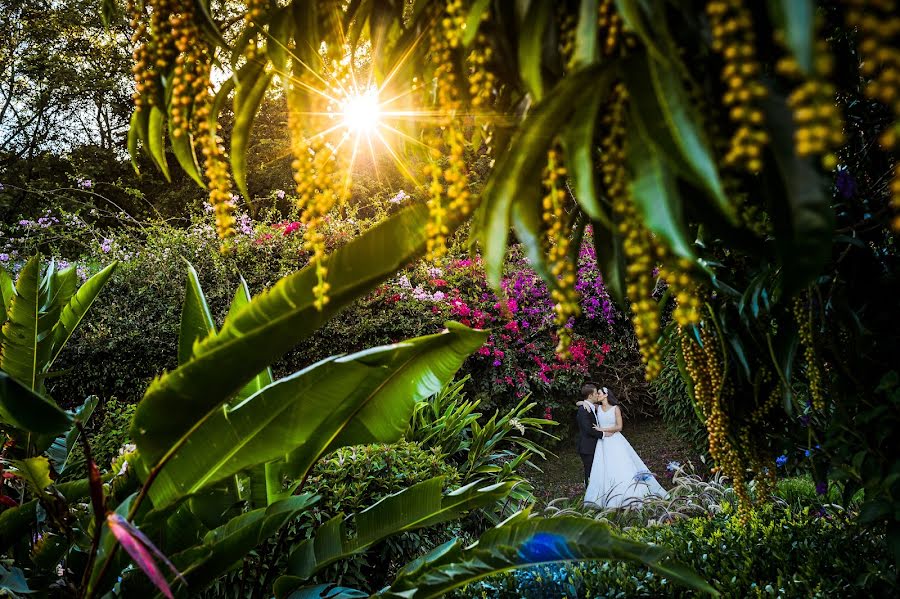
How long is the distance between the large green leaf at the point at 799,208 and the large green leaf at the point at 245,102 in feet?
2.49

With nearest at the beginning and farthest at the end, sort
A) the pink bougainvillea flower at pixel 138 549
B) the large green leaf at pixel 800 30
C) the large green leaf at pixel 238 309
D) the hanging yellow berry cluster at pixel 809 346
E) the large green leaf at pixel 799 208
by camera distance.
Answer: the large green leaf at pixel 800 30 < the large green leaf at pixel 799 208 < the pink bougainvillea flower at pixel 138 549 < the hanging yellow berry cluster at pixel 809 346 < the large green leaf at pixel 238 309

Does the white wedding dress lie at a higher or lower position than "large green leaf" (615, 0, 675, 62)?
lower

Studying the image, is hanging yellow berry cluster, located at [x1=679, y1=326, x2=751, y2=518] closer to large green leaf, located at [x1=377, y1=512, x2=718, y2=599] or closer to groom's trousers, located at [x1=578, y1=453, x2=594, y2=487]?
large green leaf, located at [x1=377, y1=512, x2=718, y2=599]

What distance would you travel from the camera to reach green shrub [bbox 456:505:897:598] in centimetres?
249

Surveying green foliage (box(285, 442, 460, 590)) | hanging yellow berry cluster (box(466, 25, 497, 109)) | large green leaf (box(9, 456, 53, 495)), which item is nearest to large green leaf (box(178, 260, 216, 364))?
large green leaf (box(9, 456, 53, 495))

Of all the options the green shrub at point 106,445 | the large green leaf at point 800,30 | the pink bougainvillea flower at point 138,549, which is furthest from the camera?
the green shrub at point 106,445

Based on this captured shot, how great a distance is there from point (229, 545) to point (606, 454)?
6.14 m

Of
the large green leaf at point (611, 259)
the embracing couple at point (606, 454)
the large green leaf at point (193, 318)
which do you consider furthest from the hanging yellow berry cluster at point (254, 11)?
the embracing couple at point (606, 454)

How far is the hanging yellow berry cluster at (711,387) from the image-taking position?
5.82 ft

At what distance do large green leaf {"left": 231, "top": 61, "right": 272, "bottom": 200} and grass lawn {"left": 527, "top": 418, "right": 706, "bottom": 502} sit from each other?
7.18 meters

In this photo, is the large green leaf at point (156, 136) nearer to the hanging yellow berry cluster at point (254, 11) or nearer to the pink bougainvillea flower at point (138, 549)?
the hanging yellow berry cluster at point (254, 11)

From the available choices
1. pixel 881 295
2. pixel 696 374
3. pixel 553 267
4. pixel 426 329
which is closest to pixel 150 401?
pixel 553 267

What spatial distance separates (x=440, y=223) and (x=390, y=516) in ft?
5.95

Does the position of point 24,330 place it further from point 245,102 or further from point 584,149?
point 584,149
